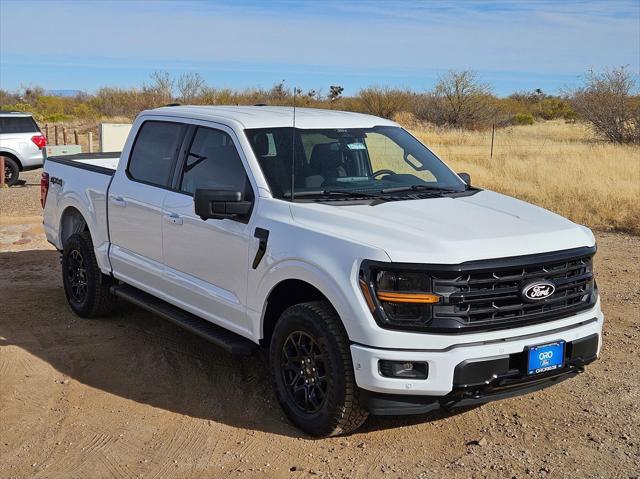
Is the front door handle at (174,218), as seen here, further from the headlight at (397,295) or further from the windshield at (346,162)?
the headlight at (397,295)

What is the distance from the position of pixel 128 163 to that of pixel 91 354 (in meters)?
1.55

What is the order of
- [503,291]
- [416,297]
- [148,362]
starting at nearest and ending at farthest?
[416,297] < [503,291] < [148,362]

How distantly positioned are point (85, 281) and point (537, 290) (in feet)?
14.0

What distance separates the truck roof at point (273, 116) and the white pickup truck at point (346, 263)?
2cm

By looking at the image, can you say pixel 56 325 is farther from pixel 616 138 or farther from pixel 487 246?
pixel 616 138

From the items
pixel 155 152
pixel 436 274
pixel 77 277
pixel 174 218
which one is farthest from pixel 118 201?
pixel 436 274

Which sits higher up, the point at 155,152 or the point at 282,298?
the point at 155,152

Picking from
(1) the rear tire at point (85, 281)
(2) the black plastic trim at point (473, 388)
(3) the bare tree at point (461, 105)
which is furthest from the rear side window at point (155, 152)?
(3) the bare tree at point (461, 105)

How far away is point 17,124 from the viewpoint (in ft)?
58.0

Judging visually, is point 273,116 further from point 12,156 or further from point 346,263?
point 12,156

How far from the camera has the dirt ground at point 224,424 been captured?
166 inches

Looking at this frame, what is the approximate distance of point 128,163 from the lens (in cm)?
633

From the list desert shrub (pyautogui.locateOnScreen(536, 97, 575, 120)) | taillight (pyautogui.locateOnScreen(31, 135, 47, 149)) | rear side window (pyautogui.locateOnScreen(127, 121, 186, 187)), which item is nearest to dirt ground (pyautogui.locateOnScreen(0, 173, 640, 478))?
rear side window (pyautogui.locateOnScreen(127, 121, 186, 187))

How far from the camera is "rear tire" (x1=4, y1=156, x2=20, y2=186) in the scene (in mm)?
17625
